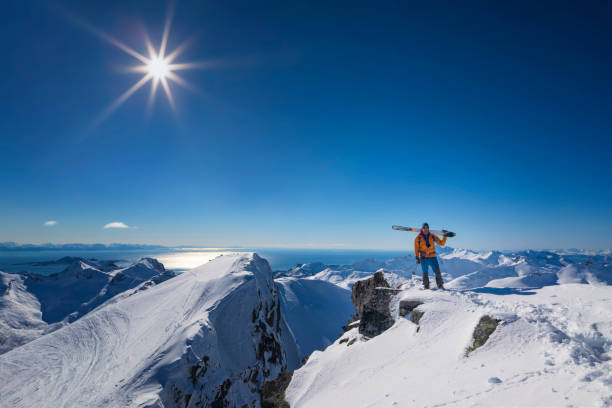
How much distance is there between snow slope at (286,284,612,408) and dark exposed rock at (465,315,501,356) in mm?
172

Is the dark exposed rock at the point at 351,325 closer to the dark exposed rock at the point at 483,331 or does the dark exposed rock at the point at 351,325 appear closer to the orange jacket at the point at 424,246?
the orange jacket at the point at 424,246

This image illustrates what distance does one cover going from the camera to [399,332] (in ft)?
35.0

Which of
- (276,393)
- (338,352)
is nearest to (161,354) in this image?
(276,393)

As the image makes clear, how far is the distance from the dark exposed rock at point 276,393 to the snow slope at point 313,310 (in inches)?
2585

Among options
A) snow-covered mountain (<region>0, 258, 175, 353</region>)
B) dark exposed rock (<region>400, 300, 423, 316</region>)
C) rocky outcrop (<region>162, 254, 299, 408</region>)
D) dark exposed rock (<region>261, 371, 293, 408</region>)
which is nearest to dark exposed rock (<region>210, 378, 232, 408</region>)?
rocky outcrop (<region>162, 254, 299, 408</region>)

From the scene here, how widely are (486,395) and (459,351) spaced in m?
2.47

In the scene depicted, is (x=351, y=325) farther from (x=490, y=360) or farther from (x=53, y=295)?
(x=53, y=295)

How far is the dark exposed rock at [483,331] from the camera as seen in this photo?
664 centimetres

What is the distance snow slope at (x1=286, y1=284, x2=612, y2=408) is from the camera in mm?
4402

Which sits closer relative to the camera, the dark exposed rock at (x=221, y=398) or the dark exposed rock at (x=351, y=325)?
the dark exposed rock at (x=221, y=398)

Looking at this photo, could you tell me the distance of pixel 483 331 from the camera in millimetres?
6898

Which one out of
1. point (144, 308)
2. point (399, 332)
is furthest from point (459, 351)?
point (144, 308)

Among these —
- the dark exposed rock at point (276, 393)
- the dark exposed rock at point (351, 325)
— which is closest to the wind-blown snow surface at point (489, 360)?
the dark exposed rock at point (276, 393)

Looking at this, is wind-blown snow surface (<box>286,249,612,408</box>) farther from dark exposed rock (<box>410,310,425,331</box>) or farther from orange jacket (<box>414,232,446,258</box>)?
orange jacket (<box>414,232,446,258</box>)
